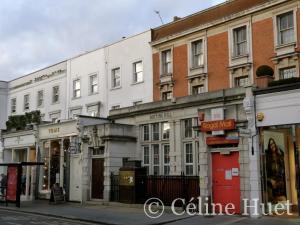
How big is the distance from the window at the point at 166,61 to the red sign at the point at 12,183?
11.9 meters

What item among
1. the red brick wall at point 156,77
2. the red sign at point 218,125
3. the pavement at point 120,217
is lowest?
the pavement at point 120,217

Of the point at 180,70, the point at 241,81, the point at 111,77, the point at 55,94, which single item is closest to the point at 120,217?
the point at 241,81

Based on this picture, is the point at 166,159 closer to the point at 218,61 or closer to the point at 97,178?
the point at 97,178

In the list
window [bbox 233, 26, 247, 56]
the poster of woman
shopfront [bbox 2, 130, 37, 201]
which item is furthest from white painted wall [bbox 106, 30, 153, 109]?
the poster of woman

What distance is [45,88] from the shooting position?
4106 cm

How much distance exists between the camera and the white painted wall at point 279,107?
16062 millimetres

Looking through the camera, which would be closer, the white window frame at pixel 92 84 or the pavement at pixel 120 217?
the pavement at pixel 120 217

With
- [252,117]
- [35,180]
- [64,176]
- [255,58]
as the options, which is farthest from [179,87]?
[252,117]

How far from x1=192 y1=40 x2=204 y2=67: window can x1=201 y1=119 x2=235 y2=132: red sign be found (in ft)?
37.3

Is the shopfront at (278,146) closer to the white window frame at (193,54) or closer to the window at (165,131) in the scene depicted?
the window at (165,131)

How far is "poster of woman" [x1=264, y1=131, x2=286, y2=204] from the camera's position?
678 inches

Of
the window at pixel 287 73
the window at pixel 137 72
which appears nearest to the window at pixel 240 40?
the window at pixel 287 73

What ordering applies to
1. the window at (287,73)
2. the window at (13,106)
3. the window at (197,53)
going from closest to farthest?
the window at (287,73)
the window at (197,53)
the window at (13,106)

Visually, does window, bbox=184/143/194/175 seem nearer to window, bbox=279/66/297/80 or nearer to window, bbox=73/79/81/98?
window, bbox=279/66/297/80
